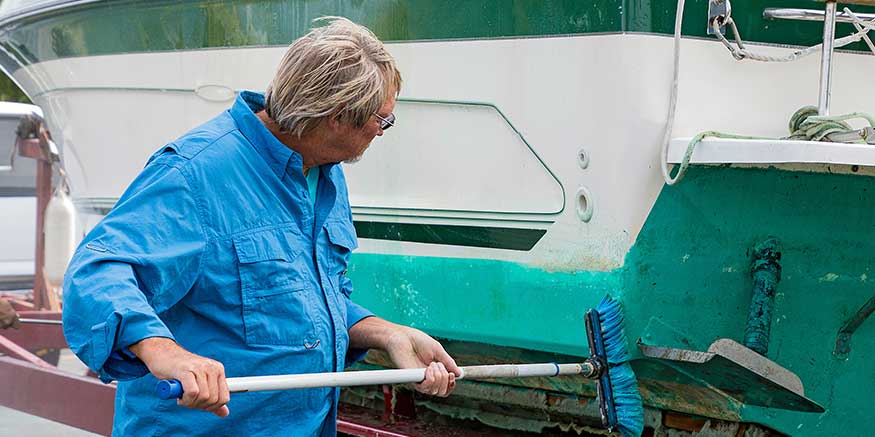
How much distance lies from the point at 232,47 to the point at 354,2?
0.49 meters

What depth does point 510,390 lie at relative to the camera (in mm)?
3484

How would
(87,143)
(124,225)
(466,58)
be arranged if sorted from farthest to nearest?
(87,143), (466,58), (124,225)

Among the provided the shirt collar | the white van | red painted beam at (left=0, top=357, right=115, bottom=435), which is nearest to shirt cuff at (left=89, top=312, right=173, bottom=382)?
the shirt collar

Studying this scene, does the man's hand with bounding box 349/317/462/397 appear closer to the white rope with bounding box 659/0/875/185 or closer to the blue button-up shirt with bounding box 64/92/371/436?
the blue button-up shirt with bounding box 64/92/371/436

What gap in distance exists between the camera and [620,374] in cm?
264

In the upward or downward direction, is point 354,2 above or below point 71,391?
above

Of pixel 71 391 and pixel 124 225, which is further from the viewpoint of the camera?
pixel 71 391

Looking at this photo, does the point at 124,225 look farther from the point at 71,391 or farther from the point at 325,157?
the point at 71,391

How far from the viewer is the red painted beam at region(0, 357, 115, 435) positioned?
3.81 m

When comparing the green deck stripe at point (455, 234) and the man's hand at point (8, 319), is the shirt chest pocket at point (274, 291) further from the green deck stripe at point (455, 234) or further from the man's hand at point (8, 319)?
the man's hand at point (8, 319)

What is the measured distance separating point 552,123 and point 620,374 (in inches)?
25.1

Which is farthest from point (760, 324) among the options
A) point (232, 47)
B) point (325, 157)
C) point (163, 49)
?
point (163, 49)

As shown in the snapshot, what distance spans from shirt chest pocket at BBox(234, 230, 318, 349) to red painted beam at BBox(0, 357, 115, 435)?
196cm

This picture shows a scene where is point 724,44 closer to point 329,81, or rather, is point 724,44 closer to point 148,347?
point 329,81
